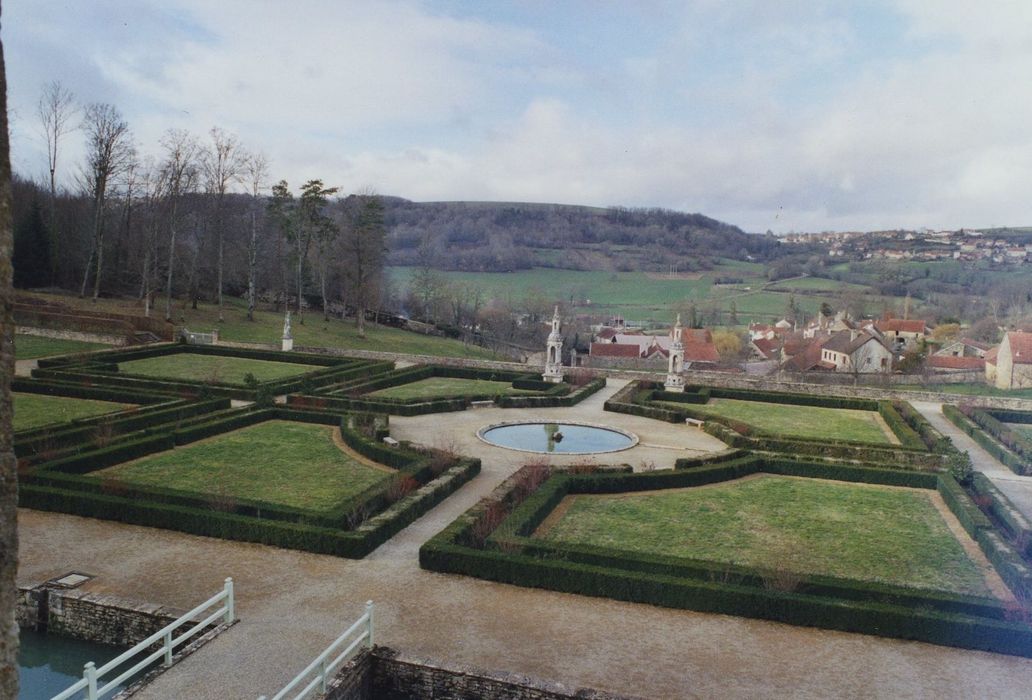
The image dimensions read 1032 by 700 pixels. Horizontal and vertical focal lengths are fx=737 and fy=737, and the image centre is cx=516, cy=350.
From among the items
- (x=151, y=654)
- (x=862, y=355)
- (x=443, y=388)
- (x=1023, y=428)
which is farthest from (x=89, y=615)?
(x=862, y=355)

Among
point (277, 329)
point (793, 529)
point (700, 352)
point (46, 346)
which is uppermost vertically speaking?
point (700, 352)

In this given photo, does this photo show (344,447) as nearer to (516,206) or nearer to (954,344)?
(954,344)

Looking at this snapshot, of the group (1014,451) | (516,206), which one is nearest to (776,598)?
(1014,451)

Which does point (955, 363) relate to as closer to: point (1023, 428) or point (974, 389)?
point (974, 389)

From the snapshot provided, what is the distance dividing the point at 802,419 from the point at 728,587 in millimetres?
19789

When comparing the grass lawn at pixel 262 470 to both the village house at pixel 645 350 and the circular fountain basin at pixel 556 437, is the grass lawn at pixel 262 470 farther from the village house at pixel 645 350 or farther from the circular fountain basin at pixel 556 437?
the village house at pixel 645 350

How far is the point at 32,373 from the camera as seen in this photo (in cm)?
2930

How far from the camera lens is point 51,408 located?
25547 millimetres

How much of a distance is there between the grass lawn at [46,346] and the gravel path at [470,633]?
78.3 ft

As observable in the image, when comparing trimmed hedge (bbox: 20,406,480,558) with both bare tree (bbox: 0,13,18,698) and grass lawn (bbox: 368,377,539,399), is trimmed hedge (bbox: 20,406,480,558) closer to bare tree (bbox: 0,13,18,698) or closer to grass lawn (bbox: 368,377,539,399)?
bare tree (bbox: 0,13,18,698)

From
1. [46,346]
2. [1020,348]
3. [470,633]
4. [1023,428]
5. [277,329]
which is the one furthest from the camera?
[277,329]

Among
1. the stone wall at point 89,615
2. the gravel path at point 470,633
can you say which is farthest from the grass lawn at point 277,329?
the stone wall at point 89,615

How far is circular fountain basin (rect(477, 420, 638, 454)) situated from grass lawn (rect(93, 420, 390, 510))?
18.5 feet

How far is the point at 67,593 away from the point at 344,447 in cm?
1097
